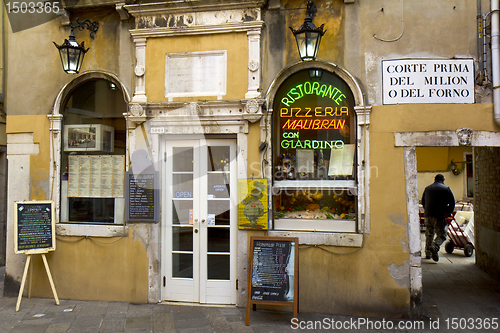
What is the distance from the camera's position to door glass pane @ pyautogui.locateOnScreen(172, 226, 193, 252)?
555 centimetres

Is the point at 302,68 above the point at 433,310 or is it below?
above

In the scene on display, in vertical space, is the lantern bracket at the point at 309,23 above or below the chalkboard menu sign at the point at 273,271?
above

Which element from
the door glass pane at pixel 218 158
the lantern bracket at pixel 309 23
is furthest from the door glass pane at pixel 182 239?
the lantern bracket at pixel 309 23

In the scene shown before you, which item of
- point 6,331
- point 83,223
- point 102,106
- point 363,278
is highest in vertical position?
point 102,106

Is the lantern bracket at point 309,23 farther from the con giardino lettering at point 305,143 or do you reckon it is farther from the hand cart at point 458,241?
the hand cart at point 458,241

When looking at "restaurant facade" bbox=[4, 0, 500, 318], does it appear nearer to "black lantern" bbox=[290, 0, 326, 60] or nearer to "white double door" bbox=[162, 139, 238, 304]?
"white double door" bbox=[162, 139, 238, 304]

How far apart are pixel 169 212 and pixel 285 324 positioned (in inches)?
94.6

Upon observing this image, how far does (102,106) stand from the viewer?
597cm

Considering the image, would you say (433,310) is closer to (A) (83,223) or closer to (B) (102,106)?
(A) (83,223)

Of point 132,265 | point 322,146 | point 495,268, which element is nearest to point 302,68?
point 322,146

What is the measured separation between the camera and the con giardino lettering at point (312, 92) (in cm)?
529

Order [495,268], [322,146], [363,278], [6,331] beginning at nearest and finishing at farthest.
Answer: [6,331]
[363,278]
[322,146]
[495,268]

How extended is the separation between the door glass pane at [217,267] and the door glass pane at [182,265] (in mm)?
299

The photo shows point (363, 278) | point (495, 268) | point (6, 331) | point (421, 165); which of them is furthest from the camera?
point (421, 165)
